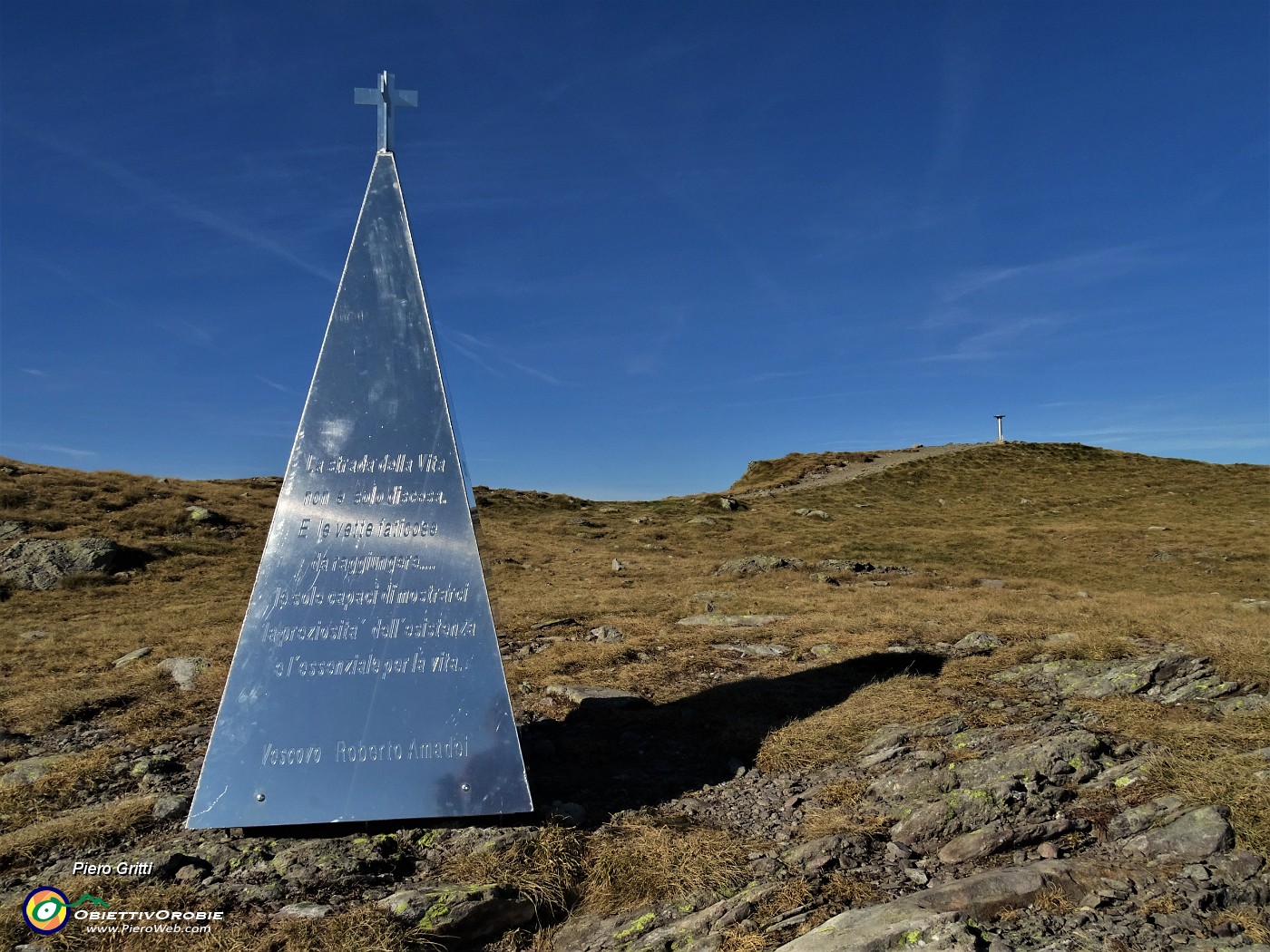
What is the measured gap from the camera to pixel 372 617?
6.77 metres

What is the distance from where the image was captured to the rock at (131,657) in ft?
43.2

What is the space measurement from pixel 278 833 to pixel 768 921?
4251mm

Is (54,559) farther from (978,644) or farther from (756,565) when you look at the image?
(978,644)

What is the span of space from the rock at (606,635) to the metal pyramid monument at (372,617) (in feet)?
24.0

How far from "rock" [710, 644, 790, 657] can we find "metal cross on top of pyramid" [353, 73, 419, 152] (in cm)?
968

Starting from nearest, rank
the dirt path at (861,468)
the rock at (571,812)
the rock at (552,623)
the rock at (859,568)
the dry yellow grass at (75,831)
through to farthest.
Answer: the dry yellow grass at (75,831) < the rock at (571,812) < the rock at (552,623) < the rock at (859,568) < the dirt path at (861,468)

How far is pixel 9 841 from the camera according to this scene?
238 inches

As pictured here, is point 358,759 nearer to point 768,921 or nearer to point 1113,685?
point 768,921

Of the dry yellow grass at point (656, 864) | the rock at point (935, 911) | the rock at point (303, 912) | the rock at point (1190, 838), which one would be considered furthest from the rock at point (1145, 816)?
the rock at point (303, 912)

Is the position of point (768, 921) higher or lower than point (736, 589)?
lower

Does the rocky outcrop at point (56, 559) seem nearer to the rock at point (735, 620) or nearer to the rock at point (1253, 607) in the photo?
the rock at point (735, 620)

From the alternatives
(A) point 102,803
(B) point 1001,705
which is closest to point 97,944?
(A) point 102,803

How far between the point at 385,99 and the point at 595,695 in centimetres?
801

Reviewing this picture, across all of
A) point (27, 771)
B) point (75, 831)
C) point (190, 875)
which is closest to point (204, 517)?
point (27, 771)
